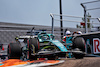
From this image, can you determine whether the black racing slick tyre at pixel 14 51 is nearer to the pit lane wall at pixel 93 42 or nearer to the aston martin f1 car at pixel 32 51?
the aston martin f1 car at pixel 32 51

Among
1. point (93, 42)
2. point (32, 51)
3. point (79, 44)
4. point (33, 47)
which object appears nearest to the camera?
point (33, 47)

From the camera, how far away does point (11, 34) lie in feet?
32.0

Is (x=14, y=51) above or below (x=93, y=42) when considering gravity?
below

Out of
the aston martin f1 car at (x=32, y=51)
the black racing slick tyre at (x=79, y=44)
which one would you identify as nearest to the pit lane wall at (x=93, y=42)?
the black racing slick tyre at (x=79, y=44)

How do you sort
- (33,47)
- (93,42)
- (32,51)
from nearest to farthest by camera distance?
(33,47)
(32,51)
(93,42)

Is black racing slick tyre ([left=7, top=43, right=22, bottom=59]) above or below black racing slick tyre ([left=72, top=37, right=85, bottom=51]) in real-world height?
below

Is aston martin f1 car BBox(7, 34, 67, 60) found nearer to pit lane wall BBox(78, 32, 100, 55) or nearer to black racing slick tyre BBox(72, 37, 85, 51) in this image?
black racing slick tyre BBox(72, 37, 85, 51)

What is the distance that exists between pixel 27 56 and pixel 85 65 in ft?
8.58

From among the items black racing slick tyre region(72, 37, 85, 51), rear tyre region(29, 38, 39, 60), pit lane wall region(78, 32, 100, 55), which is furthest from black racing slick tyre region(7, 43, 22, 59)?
pit lane wall region(78, 32, 100, 55)

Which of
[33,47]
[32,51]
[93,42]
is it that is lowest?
[32,51]

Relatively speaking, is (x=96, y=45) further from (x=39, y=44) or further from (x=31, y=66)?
(x=31, y=66)

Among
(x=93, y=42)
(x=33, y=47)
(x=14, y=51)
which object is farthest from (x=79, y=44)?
(x=14, y=51)

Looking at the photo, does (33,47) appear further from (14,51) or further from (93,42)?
(93,42)

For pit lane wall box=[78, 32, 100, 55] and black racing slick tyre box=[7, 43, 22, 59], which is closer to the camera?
black racing slick tyre box=[7, 43, 22, 59]
